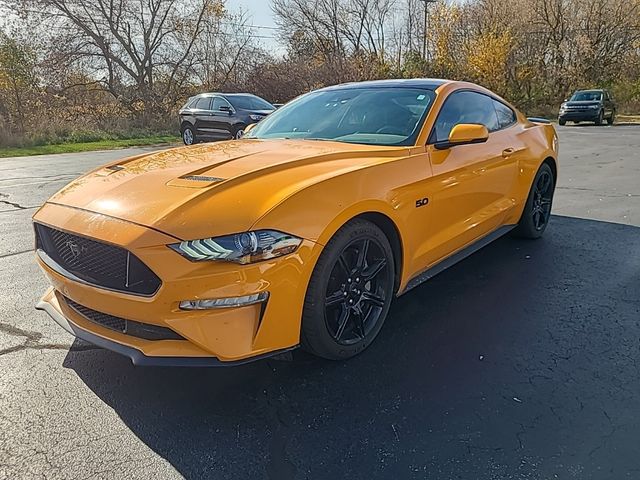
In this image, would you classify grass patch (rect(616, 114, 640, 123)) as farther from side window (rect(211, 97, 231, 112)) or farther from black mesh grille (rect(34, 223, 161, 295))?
black mesh grille (rect(34, 223, 161, 295))

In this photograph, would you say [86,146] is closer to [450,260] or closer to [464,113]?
[464,113]

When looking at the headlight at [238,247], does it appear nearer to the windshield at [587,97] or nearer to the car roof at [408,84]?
the car roof at [408,84]

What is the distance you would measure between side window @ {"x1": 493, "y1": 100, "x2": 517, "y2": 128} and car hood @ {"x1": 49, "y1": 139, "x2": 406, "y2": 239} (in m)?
1.82

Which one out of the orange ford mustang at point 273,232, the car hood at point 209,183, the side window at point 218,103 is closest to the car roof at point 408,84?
the orange ford mustang at point 273,232

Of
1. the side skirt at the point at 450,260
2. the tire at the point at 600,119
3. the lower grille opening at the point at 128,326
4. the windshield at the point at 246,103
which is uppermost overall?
the windshield at the point at 246,103

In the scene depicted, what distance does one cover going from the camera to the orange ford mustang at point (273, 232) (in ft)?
7.25

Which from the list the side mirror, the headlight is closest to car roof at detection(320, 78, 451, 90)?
the side mirror

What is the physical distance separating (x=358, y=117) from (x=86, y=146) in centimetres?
1659

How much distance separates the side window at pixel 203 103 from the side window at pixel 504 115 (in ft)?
39.6

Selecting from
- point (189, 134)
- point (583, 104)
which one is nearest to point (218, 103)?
point (189, 134)

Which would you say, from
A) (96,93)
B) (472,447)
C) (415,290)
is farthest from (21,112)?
(472,447)

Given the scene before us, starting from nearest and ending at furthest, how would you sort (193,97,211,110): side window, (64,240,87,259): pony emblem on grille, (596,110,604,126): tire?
(64,240,87,259): pony emblem on grille → (193,97,211,110): side window → (596,110,604,126): tire

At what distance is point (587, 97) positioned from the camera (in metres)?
24.2

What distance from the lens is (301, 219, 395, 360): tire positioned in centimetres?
253
